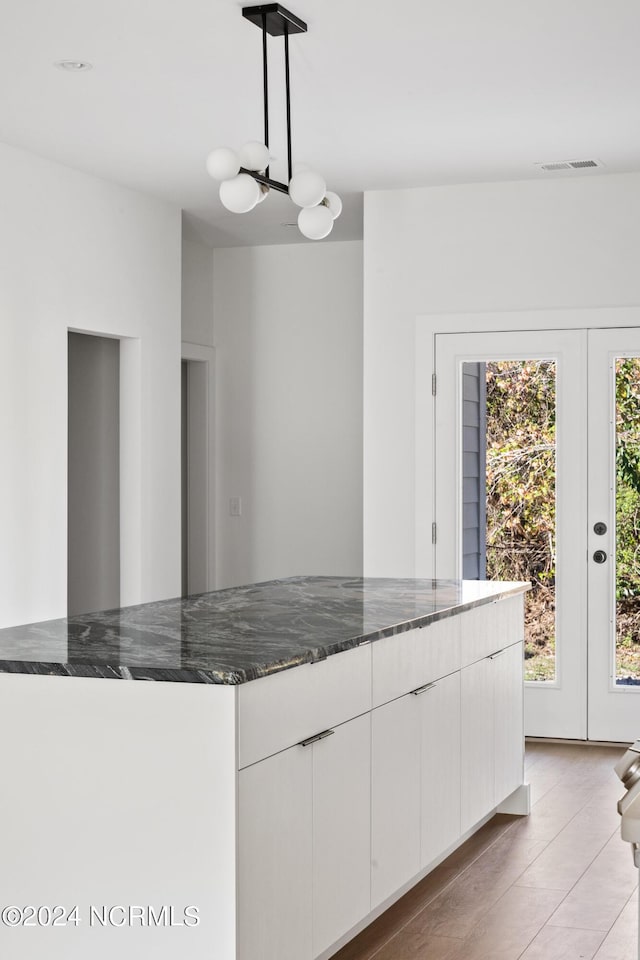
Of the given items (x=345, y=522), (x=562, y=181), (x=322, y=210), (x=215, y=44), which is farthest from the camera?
(x=345, y=522)

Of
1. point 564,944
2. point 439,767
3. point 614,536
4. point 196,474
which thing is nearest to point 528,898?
point 564,944

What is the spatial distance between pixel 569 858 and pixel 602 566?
2.12m

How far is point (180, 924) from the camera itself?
90.5 inches

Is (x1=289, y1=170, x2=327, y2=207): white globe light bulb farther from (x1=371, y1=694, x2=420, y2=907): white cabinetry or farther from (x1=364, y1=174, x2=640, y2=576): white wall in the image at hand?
(x1=364, y1=174, x2=640, y2=576): white wall

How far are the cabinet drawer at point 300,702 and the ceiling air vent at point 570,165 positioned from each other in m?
3.22

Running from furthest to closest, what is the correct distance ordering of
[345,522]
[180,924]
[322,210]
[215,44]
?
[345,522] → [215,44] → [322,210] → [180,924]

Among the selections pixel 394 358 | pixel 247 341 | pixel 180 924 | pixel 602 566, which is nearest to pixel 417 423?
pixel 394 358

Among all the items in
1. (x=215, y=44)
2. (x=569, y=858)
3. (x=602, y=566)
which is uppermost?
(x=215, y=44)

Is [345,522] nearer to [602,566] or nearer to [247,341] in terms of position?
[247,341]

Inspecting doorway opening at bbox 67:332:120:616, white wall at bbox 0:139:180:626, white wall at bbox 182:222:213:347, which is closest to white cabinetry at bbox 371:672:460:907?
white wall at bbox 0:139:180:626

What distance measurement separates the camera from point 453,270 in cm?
583

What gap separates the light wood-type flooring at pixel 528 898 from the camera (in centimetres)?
308

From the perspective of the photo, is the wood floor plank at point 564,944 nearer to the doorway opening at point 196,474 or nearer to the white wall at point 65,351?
the white wall at point 65,351

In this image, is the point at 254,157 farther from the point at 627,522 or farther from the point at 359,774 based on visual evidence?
the point at 627,522
